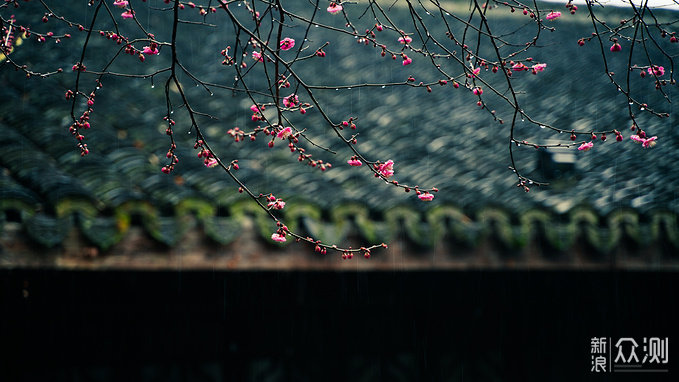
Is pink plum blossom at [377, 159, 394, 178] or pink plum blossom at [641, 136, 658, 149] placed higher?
pink plum blossom at [641, 136, 658, 149]

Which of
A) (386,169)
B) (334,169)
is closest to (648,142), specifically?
(386,169)

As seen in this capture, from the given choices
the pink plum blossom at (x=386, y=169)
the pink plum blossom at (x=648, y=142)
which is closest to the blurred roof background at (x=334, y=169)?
the pink plum blossom at (x=648, y=142)

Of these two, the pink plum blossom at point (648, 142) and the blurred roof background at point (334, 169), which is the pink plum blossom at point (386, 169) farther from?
the pink plum blossom at point (648, 142)

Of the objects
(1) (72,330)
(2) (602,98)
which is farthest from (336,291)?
(2) (602,98)

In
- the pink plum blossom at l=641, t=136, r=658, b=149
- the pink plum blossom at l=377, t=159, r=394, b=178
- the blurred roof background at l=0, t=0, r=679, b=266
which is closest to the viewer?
the pink plum blossom at l=377, t=159, r=394, b=178

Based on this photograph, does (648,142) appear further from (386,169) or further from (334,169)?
(334,169)

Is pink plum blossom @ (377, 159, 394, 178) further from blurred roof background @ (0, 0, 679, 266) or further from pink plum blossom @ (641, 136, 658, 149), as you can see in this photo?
pink plum blossom @ (641, 136, 658, 149)

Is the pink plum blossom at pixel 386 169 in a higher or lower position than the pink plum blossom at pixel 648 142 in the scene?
lower

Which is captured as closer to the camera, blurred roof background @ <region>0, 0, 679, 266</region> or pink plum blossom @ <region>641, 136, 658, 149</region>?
pink plum blossom @ <region>641, 136, 658, 149</region>

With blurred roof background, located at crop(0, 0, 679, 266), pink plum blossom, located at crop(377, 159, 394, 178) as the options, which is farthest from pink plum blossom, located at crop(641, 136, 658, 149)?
pink plum blossom, located at crop(377, 159, 394, 178)

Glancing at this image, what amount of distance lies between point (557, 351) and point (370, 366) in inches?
50.8

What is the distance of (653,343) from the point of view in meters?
Answer: 3.96

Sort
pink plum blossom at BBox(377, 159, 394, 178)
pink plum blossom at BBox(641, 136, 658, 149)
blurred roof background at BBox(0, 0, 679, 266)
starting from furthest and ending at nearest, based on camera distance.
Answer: blurred roof background at BBox(0, 0, 679, 266) < pink plum blossom at BBox(641, 136, 658, 149) < pink plum blossom at BBox(377, 159, 394, 178)

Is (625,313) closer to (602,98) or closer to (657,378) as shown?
(657,378)
